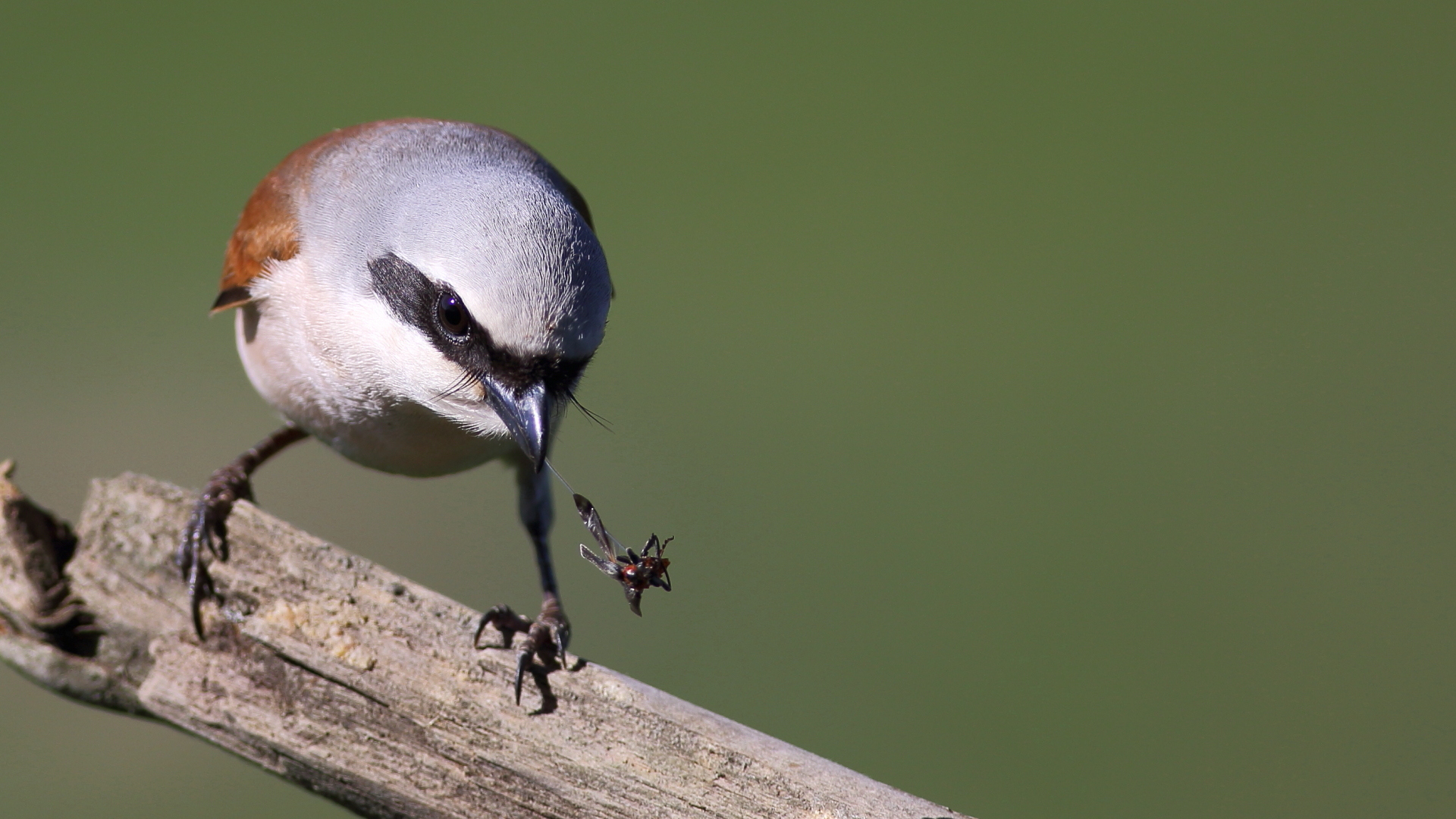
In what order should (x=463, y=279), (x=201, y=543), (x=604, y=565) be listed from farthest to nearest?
(x=201, y=543) < (x=604, y=565) < (x=463, y=279)

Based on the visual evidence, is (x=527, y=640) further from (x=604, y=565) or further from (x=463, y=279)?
(x=463, y=279)

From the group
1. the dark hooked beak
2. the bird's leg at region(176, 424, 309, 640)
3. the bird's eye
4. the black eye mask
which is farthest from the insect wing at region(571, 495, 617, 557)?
the bird's leg at region(176, 424, 309, 640)

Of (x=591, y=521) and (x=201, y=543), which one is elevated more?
(x=591, y=521)

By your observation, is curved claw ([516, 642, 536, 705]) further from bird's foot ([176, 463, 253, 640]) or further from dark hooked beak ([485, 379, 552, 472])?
bird's foot ([176, 463, 253, 640])

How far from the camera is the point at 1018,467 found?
6645 millimetres

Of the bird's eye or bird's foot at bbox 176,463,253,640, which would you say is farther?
bird's foot at bbox 176,463,253,640

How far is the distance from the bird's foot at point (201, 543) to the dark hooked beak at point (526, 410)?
0.86 m

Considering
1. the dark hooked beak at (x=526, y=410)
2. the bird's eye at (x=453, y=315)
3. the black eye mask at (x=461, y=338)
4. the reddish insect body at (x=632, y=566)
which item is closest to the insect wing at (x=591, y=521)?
the reddish insect body at (x=632, y=566)

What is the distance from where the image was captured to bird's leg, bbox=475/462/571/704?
2195mm

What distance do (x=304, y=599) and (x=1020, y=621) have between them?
172 inches

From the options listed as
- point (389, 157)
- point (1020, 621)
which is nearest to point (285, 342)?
point (389, 157)

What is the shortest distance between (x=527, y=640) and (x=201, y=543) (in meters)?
0.87

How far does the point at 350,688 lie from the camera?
223 centimetres

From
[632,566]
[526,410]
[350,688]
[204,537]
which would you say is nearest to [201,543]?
[204,537]
